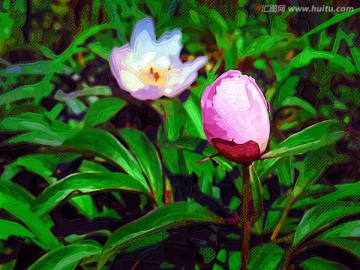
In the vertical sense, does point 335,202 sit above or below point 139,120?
below

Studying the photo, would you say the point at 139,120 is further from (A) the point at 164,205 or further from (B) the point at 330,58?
(B) the point at 330,58

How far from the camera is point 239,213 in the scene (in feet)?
2.22

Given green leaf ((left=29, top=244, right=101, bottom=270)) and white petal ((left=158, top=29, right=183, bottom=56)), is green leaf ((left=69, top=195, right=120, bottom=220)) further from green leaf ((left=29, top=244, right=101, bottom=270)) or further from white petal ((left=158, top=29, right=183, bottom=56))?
white petal ((left=158, top=29, right=183, bottom=56))

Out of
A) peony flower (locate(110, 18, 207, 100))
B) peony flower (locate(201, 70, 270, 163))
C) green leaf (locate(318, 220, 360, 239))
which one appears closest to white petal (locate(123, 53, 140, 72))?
peony flower (locate(110, 18, 207, 100))

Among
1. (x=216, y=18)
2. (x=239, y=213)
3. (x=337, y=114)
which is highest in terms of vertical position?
(x=216, y=18)

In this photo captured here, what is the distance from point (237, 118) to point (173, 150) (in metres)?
0.11

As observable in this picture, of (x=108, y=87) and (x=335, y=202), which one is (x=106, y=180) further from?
(x=335, y=202)

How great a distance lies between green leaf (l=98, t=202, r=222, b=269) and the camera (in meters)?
0.66

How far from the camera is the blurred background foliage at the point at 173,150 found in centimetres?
67

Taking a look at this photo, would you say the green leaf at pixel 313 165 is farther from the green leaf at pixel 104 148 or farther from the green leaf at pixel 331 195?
the green leaf at pixel 104 148

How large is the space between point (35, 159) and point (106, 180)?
0.11 metres

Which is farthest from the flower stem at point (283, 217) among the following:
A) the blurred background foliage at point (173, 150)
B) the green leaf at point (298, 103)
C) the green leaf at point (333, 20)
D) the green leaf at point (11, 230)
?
the green leaf at point (11, 230)

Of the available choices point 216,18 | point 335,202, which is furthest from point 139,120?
point 335,202

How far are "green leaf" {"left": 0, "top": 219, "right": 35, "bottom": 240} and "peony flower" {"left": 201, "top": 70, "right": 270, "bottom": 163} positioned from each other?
0.93 ft
